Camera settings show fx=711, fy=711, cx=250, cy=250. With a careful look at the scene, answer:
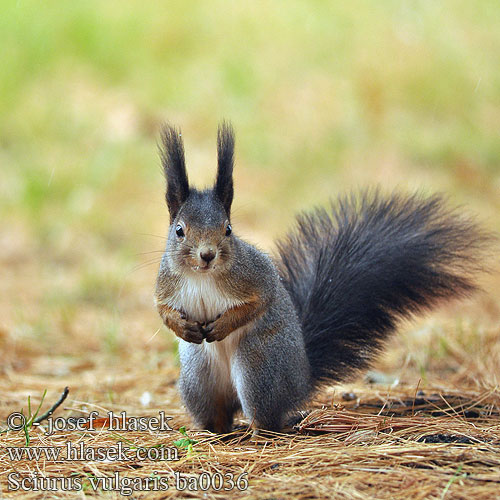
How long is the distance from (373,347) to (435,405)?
0.85 feet

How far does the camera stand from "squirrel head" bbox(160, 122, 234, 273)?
5.99ft

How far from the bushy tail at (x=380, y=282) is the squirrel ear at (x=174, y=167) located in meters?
0.54

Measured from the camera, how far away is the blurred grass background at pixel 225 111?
501 cm

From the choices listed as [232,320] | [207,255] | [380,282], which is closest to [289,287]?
[380,282]

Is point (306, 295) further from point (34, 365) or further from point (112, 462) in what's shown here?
point (34, 365)

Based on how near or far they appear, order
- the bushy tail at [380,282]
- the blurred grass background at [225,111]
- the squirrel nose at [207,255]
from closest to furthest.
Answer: the squirrel nose at [207,255]
the bushy tail at [380,282]
the blurred grass background at [225,111]

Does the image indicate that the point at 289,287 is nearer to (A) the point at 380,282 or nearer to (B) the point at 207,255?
(A) the point at 380,282

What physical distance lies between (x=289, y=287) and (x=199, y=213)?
540 millimetres

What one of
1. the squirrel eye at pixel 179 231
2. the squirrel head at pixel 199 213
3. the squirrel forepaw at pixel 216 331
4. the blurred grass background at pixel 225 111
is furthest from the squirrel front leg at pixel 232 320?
the blurred grass background at pixel 225 111

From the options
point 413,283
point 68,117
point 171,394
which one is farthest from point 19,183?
point 413,283

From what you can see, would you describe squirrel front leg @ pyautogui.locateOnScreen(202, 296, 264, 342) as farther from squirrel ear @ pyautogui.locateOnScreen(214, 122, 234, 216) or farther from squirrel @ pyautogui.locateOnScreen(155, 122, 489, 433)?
squirrel ear @ pyautogui.locateOnScreen(214, 122, 234, 216)

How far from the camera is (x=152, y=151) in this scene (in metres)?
5.70

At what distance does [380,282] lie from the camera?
214 centimetres

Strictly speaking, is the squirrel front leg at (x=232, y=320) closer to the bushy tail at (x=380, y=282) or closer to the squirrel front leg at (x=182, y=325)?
the squirrel front leg at (x=182, y=325)
